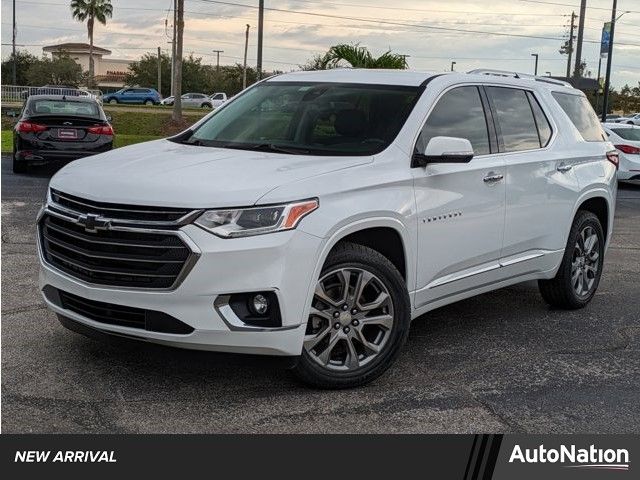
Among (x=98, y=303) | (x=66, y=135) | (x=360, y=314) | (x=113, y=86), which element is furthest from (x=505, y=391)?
(x=113, y=86)

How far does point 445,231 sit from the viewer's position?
5.32 meters

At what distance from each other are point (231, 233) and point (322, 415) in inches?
41.2

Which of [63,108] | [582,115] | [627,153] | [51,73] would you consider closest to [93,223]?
[582,115]

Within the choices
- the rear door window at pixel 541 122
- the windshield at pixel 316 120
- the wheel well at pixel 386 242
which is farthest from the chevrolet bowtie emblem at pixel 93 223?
the rear door window at pixel 541 122

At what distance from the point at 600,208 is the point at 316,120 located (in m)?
2.98

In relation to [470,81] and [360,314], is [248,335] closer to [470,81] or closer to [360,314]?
[360,314]

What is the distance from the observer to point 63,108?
51.2 ft

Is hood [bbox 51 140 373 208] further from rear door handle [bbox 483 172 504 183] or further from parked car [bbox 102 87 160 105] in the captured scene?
parked car [bbox 102 87 160 105]

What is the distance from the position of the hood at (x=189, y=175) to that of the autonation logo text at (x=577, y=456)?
165cm

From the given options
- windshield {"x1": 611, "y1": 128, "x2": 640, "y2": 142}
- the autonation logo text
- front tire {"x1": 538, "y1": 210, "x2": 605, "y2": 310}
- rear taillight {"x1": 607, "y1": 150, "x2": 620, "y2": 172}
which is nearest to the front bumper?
the autonation logo text

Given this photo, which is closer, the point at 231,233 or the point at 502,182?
the point at 231,233

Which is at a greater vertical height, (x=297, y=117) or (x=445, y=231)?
(x=297, y=117)

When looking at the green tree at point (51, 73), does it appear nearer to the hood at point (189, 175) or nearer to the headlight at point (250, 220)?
the hood at point (189, 175)

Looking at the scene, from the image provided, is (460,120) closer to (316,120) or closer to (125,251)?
(316,120)
